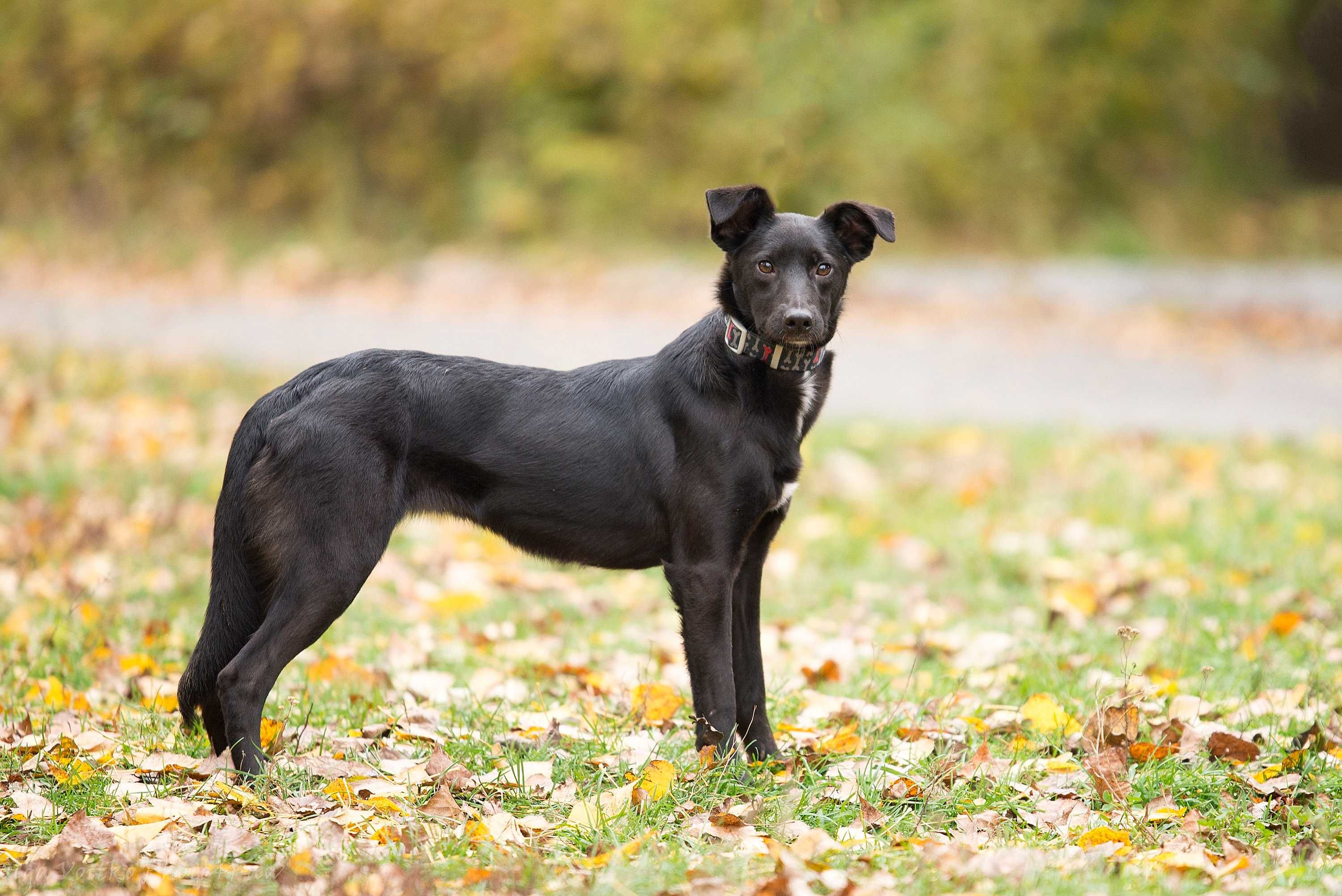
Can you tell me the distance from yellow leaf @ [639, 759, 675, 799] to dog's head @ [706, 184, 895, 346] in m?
1.14

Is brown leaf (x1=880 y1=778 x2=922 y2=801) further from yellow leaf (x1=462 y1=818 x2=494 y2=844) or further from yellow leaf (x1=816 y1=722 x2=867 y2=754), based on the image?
yellow leaf (x1=462 y1=818 x2=494 y2=844)

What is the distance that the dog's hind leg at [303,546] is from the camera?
10.1 feet

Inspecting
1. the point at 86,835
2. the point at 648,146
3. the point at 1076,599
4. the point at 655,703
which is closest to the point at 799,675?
the point at 655,703

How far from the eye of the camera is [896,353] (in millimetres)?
10422

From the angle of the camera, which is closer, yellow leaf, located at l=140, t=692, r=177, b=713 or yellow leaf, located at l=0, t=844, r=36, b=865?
yellow leaf, located at l=0, t=844, r=36, b=865

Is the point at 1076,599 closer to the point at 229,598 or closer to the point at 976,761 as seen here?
the point at 976,761

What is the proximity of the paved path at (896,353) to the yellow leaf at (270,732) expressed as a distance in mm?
5631

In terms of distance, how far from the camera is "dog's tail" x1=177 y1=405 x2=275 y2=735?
3225mm

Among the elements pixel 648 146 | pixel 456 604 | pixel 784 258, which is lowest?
pixel 456 604

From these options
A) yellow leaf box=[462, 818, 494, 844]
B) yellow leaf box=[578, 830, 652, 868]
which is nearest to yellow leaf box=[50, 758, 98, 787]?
yellow leaf box=[462, 818, 494, 844]

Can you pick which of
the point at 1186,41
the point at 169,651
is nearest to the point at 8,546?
the point at 169,651

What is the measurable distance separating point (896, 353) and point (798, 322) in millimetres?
7466

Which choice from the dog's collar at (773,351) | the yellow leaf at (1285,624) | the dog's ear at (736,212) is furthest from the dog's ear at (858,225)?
the yellow leaf at (1285,624)

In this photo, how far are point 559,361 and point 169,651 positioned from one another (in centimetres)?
528
